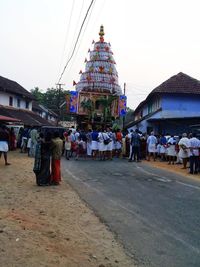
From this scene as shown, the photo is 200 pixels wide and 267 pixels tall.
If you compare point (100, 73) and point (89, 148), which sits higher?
point (100, 73)

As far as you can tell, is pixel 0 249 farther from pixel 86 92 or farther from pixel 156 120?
pixel 86 92

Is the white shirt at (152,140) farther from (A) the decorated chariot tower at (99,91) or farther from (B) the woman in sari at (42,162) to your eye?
(B) the woman in sari at (42,162)

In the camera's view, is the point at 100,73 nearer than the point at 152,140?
No

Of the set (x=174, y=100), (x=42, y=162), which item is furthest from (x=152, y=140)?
(x=174, y=100)

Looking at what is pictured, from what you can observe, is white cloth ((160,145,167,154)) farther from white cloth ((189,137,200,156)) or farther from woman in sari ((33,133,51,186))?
woman in sari ((33,133,51,186))

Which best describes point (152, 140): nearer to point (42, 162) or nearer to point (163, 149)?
point (163, 149)

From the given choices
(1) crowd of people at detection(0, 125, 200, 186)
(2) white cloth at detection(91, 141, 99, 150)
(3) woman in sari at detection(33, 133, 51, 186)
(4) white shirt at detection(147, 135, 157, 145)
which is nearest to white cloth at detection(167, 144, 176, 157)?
(1) crowd of people at detection(0, 125, 200, 186)

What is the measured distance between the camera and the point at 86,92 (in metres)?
38.4

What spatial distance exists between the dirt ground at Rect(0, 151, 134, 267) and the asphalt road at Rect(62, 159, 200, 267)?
13.0 inches

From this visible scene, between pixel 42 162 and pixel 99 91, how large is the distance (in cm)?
2721

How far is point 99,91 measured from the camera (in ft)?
132

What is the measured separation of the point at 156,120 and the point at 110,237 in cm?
2768

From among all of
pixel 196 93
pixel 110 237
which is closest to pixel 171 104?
pixel 196 93

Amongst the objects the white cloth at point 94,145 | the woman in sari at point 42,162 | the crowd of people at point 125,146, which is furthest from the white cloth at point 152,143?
the woman in sari at point 42,162
